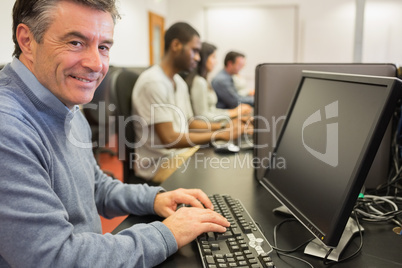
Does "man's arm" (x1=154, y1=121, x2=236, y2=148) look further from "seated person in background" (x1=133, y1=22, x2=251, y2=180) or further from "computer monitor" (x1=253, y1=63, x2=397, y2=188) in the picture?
"computer monitor" (x1=253, y1=63, x2=397, y2=188)

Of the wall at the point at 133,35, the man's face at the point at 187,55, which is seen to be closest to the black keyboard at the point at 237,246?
the man's face at the point at 187,55

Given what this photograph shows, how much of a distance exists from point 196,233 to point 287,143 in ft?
1.28

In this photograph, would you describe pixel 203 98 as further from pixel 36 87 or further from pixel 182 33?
pixel 36 87

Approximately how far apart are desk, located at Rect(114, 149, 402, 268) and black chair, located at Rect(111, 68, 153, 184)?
44 cm

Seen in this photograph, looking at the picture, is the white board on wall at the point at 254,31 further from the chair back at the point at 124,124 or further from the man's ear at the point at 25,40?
the man's ear at the point at 25,40

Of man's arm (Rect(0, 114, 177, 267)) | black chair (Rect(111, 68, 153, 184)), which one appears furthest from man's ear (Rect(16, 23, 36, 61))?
black chair (Rect(111, 68, 153, 184))

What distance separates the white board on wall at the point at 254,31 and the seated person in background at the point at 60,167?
572cm

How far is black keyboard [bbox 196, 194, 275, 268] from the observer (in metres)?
0.65

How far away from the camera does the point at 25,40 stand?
770mm

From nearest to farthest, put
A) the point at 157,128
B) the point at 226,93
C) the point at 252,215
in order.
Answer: the point at 252,215
the point at 157,128
the point at 226,93

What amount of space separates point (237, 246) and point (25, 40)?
2.07 feet

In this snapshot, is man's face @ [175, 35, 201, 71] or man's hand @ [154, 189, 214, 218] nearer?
man's hand @ [154, 189, 214, 218]

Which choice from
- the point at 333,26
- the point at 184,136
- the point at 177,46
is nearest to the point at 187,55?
the point at 177,46

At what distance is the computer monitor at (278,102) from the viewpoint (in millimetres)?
1110
